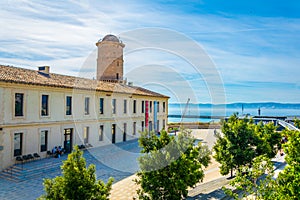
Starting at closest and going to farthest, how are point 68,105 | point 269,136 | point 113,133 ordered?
point 269,136, point 68,105, point 113,133

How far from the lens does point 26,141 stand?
20.0 meters

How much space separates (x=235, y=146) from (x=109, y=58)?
2978 centimetres

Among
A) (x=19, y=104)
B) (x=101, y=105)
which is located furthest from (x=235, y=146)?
(x=101, y=105)

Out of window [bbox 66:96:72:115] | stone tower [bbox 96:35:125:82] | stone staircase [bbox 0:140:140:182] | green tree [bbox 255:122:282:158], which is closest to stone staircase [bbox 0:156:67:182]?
stone staircase [bbox 0:140:140:182]

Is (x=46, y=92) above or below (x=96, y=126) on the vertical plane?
above

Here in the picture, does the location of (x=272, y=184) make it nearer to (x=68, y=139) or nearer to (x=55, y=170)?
(x=55, y=170)

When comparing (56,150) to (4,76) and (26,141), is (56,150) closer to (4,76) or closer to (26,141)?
(26,141)

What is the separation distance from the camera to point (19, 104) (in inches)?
778

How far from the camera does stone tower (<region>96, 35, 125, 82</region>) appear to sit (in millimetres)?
41781

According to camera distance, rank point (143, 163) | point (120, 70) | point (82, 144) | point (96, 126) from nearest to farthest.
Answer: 1. point (143, 163)
2. point (82, 144)
3. point (96, 126)
4. point (120, 70)

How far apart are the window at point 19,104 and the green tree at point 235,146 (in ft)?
49.2

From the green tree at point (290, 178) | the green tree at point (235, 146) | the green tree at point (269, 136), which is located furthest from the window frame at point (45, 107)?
the green tree at point (290, 178)

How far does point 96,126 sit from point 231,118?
607 inches

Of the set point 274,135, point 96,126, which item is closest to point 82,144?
point 96,126
